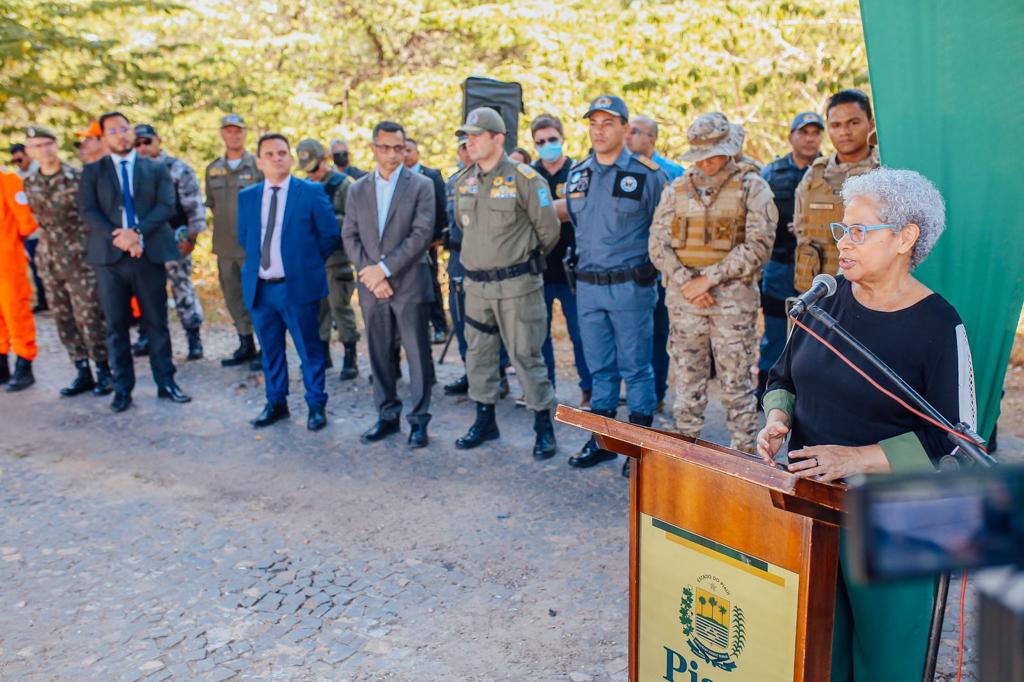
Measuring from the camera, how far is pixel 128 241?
254 inches

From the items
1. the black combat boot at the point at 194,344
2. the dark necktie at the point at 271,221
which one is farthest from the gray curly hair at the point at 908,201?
the black combat boot at the point at 194,344

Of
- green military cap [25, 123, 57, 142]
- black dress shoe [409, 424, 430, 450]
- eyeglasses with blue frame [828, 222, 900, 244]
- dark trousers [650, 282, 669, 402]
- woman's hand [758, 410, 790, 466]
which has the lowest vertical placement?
black dress shoe [409, 424, 430, 450]

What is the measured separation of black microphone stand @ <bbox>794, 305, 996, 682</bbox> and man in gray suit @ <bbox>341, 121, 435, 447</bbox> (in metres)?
3.64

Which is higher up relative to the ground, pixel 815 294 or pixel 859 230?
pixel 859 230

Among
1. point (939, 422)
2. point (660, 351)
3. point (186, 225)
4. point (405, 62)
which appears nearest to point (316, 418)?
point (660, 351)

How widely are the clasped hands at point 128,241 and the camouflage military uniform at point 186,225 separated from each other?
1.36 meters

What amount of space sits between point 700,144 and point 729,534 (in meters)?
2.89

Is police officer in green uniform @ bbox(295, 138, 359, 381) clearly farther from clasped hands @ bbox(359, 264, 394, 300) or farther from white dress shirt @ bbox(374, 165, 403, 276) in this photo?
clasped hands @ bbox(359, 264, 394, 300)

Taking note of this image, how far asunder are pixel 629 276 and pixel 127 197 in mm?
4001

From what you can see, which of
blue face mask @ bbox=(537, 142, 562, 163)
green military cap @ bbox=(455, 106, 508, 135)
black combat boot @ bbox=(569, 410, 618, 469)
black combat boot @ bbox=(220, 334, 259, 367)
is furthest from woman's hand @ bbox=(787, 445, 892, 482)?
black combat boot @ bbox=(220, 334, 259, 367)

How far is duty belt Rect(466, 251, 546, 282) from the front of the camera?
215 inches

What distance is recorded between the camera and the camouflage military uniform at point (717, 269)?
15.3 feet

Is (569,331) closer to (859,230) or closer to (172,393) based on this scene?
(172,393)

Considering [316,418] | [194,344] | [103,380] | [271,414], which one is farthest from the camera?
[194,344]
